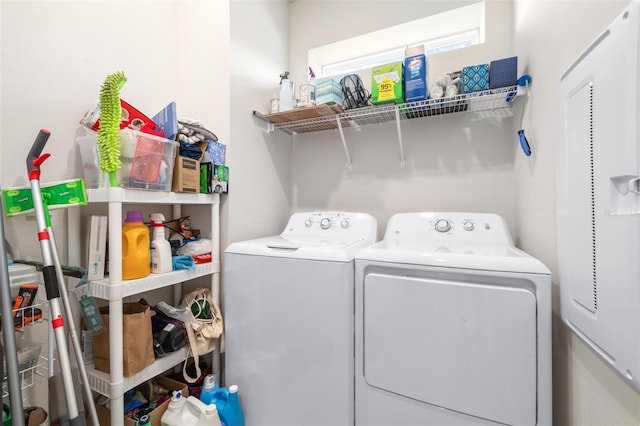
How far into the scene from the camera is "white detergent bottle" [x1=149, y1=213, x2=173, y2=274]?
122cm

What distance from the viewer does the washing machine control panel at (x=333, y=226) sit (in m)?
1.62

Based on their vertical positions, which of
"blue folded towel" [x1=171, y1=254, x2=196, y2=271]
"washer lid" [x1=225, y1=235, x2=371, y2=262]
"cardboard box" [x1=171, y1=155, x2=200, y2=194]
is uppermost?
"cardboard box" [x1=171, y1=155, x2=200, y2=194]

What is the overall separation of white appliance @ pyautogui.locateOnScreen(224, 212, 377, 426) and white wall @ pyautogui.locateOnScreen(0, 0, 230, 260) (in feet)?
2.64

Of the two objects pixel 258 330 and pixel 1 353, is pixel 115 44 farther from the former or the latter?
pixel 258 330

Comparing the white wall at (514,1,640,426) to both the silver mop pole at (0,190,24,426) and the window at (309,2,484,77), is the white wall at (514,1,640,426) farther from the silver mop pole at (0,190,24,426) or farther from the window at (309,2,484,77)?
the silver mop pole at (0,190,24,426)

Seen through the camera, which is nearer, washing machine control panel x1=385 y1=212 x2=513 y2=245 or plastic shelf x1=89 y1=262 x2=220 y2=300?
plastic shelf x1=89 y1=262 x2=220 y2=300

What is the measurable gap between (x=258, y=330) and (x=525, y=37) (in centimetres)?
191

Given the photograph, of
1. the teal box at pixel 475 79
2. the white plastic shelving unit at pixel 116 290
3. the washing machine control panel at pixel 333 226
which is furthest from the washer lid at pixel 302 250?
the teal box at pixel 475 79

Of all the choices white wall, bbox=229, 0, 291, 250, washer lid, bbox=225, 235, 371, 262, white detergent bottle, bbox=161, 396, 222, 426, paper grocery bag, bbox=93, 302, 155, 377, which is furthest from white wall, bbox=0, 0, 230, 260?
white detergent bottle, bbox=161, 396, 222, 426

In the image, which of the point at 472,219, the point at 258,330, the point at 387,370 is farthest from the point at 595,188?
the point at 258,330

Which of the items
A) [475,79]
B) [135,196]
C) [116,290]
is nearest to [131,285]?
Result: [116,290]

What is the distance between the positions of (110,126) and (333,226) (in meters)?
1.15

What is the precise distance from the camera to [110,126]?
1032 mm

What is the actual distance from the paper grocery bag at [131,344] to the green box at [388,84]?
1.55m
